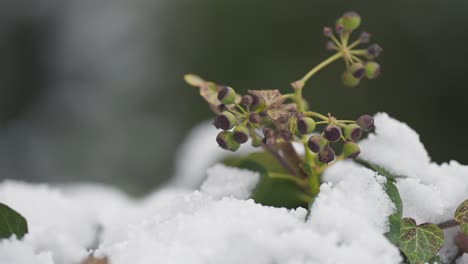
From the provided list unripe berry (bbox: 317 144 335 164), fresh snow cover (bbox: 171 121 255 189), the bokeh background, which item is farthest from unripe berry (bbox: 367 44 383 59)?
the bokeh background

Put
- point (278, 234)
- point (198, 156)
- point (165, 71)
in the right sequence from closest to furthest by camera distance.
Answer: point (278, 234), point (198, 156), point (165, 71)

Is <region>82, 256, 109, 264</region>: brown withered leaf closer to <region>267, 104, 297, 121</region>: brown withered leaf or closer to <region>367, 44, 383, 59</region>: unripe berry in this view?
<region>267, 104, 297, 121</region>: brown withered leaf

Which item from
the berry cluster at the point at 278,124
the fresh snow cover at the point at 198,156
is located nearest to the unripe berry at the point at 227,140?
the berry cluster at the point at 278,124

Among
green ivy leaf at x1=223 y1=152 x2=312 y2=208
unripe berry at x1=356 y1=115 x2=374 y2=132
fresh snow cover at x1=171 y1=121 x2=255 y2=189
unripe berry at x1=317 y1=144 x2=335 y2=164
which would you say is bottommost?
fresh snow cover at x1=171 y1=121 x2=255 y2=189

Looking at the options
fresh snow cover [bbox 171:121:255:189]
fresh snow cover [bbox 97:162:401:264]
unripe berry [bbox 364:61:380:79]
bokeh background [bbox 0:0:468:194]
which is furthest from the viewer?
bokeh background [bbox 0:0:468:194]

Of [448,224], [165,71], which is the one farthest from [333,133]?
[165,71]

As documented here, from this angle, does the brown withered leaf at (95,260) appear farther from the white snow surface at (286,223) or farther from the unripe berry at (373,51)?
the unripe berry at (373,51)

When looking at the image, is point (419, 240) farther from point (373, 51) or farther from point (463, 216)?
point (373, 51)
